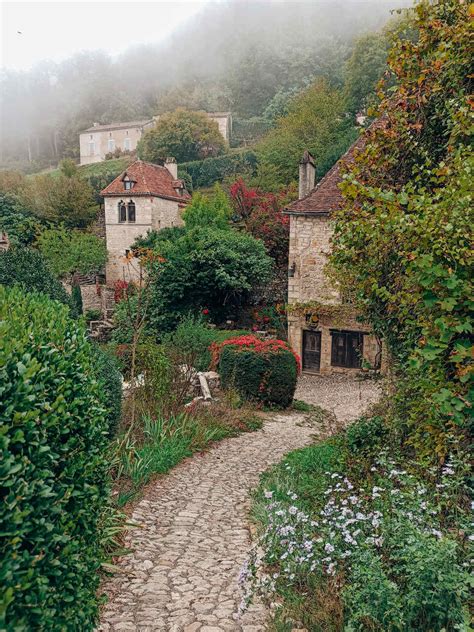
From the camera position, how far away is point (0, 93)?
333ft

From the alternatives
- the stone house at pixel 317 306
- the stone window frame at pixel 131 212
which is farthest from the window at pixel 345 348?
the stone window frame at pixel 131 212

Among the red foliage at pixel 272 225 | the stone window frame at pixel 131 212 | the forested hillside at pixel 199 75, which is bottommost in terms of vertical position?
the red foliage at pixel 272 225

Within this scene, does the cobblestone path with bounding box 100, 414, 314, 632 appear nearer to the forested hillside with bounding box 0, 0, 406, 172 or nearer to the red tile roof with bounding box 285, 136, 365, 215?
the red tile roof with bounding box 285, 136, 365, 215

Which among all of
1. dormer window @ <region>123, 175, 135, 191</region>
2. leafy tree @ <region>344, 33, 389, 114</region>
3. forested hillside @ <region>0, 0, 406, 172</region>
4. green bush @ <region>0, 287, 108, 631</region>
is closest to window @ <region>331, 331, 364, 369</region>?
green bush @ <region>0, 287, 108, 631</region>

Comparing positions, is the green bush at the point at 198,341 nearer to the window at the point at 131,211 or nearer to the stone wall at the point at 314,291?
the stone wall at the point at 314,291

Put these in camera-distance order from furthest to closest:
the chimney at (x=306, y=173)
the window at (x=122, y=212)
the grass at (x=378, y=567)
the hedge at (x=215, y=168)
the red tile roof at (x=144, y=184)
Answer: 1. the hedge at (x=215, y=168)
2. the window at (x=122, y=212)
3. the red tile roof at (x=144, y=184)
4. the chimney at (x=306, y=173)
5. the grass at (x=378, y=567)

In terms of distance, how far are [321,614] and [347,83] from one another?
4262 cm

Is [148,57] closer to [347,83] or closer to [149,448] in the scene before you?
[347,83]

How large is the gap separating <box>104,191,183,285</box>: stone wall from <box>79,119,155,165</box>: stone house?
42.0 metres

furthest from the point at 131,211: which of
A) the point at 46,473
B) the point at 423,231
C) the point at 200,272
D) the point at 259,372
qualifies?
the point at 46,473

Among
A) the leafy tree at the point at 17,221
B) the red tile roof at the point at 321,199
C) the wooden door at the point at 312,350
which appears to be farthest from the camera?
the leafy tree at the point at 17,221

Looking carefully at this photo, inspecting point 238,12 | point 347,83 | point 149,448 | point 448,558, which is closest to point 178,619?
point 448,558

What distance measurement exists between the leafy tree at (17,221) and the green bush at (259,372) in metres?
26.5

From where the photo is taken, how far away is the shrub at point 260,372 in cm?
1169
